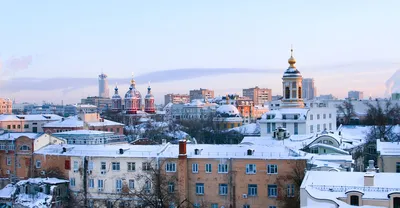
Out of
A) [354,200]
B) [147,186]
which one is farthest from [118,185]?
[354,200]

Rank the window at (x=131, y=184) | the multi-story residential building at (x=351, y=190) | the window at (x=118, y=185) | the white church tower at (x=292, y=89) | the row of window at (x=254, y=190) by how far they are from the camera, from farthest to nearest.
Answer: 1. the white church tower at (x=292, y=89)
2. the window at (x=118, y=185)
3. the window at (x=131, y=184)
4. the row of window at (x=254, y=190)
5. the multi-story residential building at (x=351, y=190)

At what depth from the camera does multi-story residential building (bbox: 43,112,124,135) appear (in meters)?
74.6

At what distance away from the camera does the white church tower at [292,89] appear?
216 ft

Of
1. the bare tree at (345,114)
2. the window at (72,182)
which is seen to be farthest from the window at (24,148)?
the bare tree at (345,114)

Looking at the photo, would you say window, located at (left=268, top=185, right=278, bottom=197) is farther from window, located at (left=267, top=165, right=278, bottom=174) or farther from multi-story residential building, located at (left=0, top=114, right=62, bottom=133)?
multi-story residential building, located at (left=0, top=114, right=62, bottom=133)

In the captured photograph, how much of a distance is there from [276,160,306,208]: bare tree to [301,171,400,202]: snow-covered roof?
8.23m

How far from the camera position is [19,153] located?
4388cm

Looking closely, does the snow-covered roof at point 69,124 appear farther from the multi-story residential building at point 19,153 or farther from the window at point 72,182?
the window at point 72,182

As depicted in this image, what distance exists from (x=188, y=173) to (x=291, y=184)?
24.6ft

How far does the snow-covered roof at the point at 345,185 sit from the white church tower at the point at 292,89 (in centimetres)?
3868

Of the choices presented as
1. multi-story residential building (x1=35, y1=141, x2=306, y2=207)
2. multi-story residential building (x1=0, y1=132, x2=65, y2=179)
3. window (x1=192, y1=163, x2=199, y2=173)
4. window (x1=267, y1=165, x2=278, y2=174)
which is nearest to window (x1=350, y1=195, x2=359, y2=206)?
multi-story residential building (x1=35, y1=141, x2=306, y2=207)

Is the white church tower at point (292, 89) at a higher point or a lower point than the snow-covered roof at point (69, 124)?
higher

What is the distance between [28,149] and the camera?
43469 millimetres

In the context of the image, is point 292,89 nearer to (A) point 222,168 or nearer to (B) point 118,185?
(A) point 222,168
